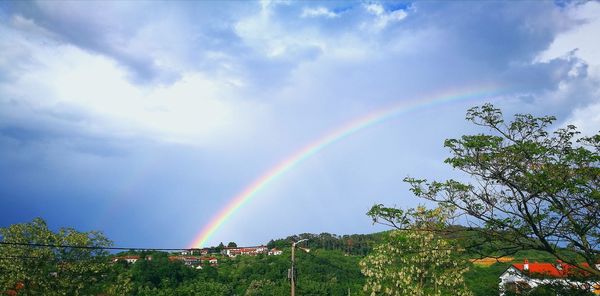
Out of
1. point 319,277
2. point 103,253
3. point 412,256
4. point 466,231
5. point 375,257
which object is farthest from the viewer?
point 319,277

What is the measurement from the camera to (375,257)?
24047mm

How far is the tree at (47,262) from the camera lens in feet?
79.7

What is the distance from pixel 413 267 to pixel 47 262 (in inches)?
777

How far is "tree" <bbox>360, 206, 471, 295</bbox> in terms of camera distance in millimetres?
21844

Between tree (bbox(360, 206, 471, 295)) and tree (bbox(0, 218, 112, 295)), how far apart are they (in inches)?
628

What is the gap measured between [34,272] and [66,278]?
1631 mm

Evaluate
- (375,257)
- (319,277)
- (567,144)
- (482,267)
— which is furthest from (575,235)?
(319,277)

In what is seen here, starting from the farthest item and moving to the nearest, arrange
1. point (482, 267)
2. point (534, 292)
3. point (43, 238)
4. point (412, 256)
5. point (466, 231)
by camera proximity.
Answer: point (482, 267), point (43, 238), point (412, 256), point (534, 292), point (466, 231)

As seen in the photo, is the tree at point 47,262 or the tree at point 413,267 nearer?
the tree at point 413,267

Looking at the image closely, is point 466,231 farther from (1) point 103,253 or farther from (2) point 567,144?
(1) point 103,253

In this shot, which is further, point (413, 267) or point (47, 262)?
point (47, 262)

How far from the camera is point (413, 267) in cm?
2261

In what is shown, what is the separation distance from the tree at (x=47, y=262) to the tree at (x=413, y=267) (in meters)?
16.0

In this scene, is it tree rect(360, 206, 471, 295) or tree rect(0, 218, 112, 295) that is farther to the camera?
tree rect(0, 218, 112, 295)
